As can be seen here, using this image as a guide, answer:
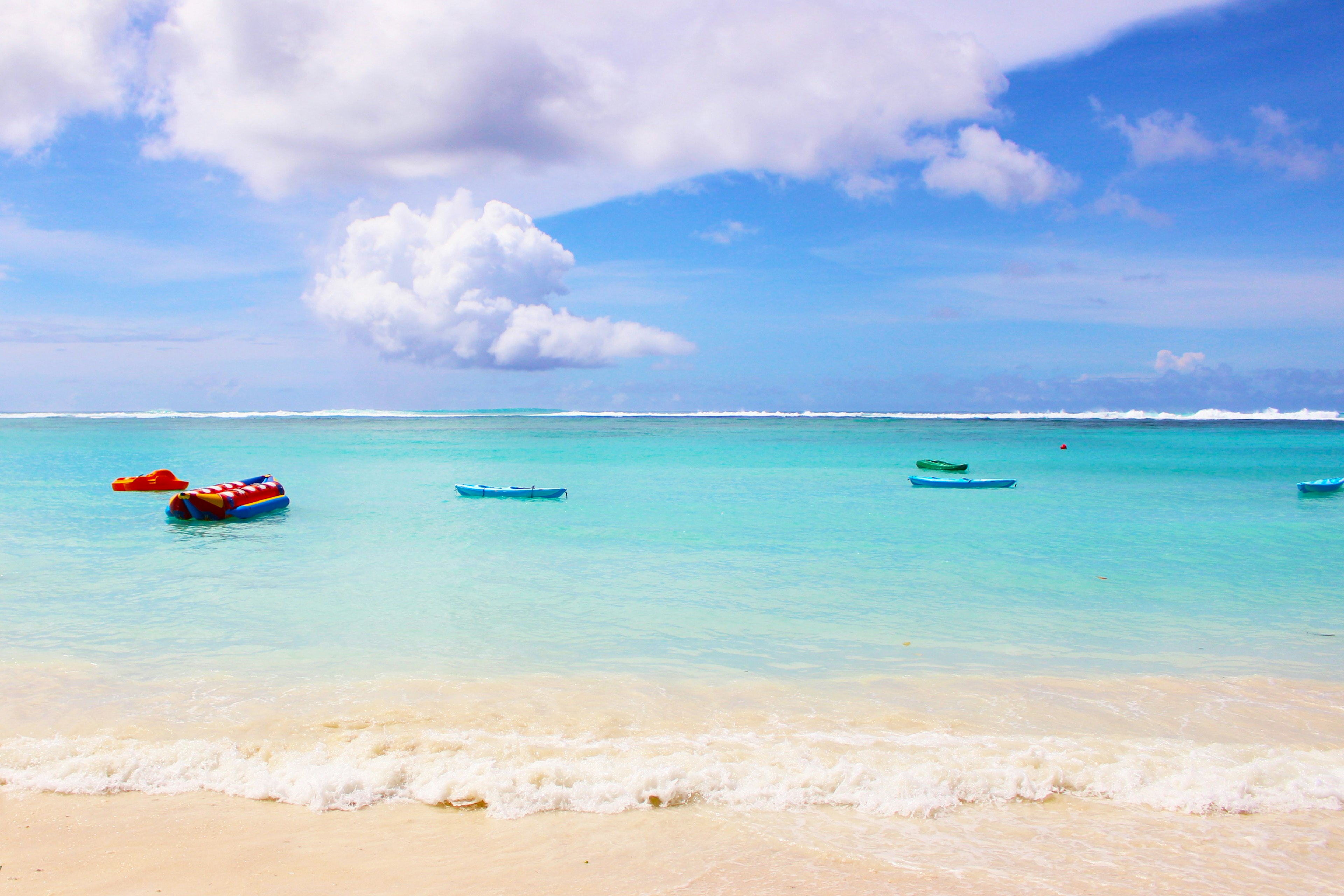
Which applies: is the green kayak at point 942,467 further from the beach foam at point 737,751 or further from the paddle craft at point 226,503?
the beach foam at point 737,751

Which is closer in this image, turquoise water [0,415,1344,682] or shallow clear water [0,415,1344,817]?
shallow clear water [0,415,1344,817]

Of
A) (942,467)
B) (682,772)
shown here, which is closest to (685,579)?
(682,772)

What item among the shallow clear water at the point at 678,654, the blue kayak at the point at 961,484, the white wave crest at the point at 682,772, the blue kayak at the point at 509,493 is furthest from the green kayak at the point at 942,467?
the white wave crest at the point at 682,772

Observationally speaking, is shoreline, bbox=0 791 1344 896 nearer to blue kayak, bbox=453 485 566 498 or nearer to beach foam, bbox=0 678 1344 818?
beach foam, bbox=0 678 1344 818

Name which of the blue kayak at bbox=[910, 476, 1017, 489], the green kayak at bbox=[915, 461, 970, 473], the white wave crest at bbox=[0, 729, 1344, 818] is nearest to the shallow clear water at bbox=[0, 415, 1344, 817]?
the white wave crest at bbox=[0, 729, 1344, 818]

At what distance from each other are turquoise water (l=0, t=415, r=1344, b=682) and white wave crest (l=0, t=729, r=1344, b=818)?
7.41 feet

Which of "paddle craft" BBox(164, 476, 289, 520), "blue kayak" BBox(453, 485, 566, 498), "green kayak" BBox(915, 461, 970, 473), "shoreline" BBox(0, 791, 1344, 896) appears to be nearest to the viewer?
"shoreline" BBox(0, 791, 1344, 896)

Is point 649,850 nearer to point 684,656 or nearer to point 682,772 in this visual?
point 682,772

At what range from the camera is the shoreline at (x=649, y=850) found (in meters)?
4.61

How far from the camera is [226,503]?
22.0m

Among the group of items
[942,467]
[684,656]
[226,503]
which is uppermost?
[942,467]

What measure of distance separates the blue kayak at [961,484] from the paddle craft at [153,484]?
29286 millimetres

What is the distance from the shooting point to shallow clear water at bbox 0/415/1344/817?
19.7 ft

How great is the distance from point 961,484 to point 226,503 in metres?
26.5
